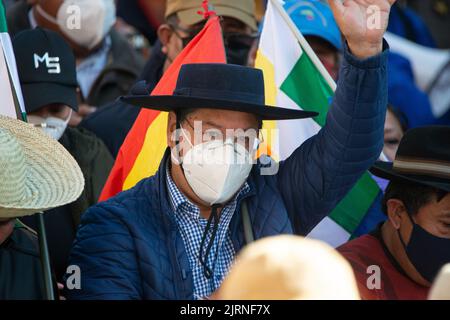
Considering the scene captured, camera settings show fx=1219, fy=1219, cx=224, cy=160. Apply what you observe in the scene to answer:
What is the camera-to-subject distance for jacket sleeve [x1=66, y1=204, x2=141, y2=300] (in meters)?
4.30

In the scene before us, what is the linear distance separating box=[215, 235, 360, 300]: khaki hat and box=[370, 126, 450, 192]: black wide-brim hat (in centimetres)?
224

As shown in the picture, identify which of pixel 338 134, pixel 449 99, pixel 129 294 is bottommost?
pixel 449 99

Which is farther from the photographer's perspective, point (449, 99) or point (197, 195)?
point (449, 99)

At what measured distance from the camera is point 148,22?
8867mm

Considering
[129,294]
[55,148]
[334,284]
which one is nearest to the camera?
[334,284]

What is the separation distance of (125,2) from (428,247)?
460 cm

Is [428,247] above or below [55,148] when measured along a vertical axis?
below

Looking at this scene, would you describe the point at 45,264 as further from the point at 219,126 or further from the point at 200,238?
the point at 219,126

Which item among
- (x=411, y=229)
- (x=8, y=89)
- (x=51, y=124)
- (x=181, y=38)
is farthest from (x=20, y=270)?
(x=181, y=38)

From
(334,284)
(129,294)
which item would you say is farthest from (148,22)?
(334,284)

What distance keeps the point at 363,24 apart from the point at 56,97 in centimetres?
176

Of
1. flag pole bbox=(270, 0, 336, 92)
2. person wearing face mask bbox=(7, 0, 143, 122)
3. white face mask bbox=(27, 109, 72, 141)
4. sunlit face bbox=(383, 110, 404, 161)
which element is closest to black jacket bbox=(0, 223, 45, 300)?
white face mask bbox=(27, 109, 72, 141)

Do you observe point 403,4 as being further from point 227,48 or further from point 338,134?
point 338,134

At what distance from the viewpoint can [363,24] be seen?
14.8 ft
